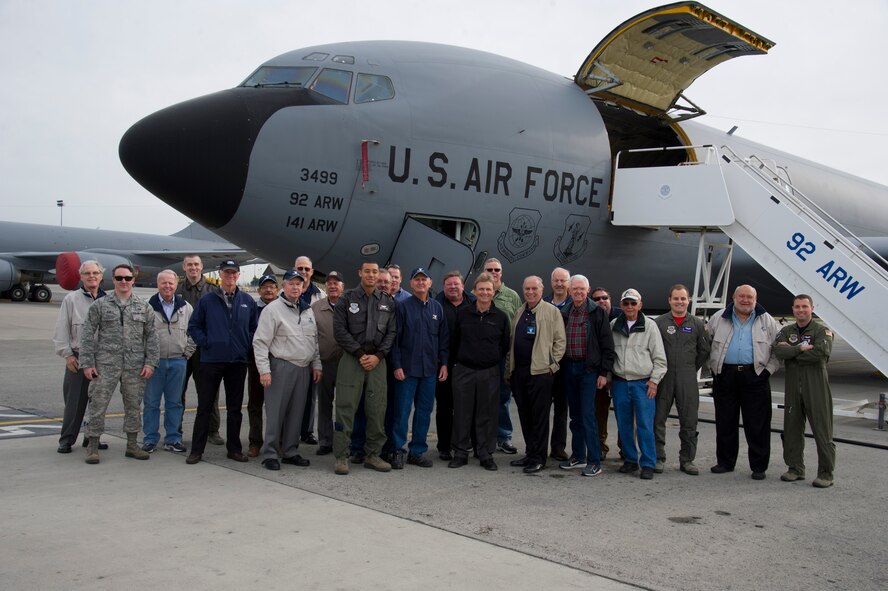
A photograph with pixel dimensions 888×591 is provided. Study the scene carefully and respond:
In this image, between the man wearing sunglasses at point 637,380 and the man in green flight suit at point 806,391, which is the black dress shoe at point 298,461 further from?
the man in green flight suit at point 806,391

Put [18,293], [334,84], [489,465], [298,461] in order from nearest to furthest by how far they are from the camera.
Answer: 1. [298,461]
2. [489,465]
3. [334,84]
4. [18,293]

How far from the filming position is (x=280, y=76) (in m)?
9.10

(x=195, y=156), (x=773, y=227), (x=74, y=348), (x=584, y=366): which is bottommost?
(x=74, y=348)

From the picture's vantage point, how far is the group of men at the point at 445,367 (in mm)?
6391

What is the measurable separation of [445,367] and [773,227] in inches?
196

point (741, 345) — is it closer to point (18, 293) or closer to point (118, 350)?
point (118, 350)

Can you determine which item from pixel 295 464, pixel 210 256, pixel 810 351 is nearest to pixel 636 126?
pixel 810 351

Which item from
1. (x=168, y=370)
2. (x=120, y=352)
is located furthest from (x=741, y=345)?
(x=120, y=352)

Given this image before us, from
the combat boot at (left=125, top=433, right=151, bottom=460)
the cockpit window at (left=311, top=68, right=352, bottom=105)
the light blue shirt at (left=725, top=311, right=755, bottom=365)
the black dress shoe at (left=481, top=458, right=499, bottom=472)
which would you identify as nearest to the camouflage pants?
the combat boot at (left=125, top=433, right=151, bottom=460)

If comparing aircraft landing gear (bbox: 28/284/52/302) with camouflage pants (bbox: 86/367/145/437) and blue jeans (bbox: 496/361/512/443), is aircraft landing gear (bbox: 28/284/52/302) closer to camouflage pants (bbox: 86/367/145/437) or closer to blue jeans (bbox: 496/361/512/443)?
camouflage pants (bbox: 86/367/145/437)

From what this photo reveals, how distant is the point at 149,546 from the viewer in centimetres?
419

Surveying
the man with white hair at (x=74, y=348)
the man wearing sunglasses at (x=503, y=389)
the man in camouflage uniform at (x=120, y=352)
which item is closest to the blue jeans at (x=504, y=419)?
the man wearing sunglasses at (x=503, y=389)

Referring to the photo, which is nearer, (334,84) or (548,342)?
(548,342)

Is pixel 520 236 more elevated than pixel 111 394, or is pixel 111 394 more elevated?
pixel 520 236
